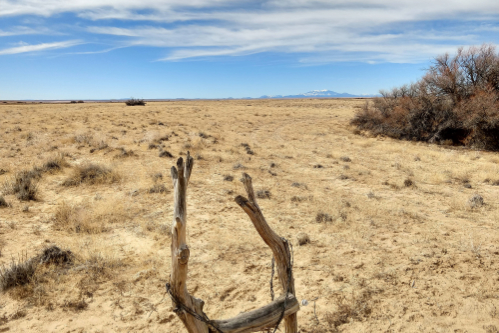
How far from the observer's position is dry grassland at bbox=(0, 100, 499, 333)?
13.8ft

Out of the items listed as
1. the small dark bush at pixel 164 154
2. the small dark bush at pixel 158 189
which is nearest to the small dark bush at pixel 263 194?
the small dark bush at pixel 158 189

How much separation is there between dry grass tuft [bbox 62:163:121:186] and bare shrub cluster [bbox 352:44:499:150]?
16085 mm

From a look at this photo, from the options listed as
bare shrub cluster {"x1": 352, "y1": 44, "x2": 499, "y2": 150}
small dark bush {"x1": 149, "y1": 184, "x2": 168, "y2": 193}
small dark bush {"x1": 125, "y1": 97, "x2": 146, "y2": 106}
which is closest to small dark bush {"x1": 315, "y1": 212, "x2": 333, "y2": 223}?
small dark bush {"x1": 149, "y1": 184, "x2": 168, "y2": 193}

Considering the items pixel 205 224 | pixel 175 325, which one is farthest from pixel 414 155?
pixel 175 325

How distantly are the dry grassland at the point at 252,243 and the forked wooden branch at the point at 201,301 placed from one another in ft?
5.19

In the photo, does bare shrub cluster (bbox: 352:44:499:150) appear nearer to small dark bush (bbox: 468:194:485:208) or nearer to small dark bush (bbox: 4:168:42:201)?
small dark bush (bbox: 468:194:485:208)

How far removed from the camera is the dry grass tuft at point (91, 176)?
949 centimetres

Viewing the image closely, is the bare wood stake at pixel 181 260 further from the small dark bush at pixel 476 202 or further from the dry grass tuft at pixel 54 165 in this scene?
the dry grass tuft at pixel 54 165

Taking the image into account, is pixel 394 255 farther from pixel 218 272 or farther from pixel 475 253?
pixel 218 272

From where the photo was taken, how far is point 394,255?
18.4 feet

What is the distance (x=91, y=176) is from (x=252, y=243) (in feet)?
19.9

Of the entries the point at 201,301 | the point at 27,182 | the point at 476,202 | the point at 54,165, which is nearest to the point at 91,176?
the point at 27,182

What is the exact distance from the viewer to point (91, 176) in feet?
32.1

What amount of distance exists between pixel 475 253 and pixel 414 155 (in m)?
9.41
